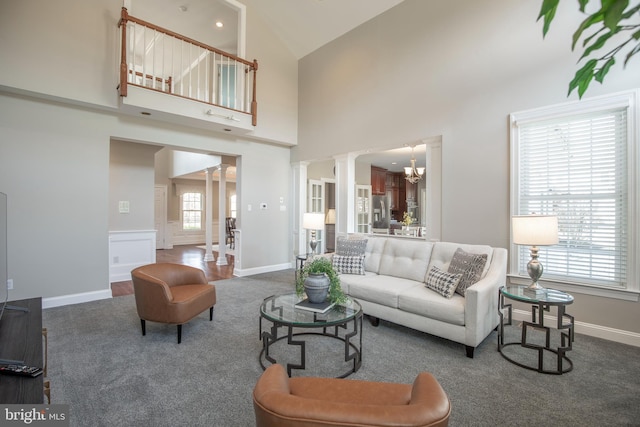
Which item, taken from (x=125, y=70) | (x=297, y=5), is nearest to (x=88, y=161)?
(x=125, y=70)

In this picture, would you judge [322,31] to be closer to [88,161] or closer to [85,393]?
[88,161]

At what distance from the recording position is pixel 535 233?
9.08ft

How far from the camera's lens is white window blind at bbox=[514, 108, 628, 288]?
3027 mm

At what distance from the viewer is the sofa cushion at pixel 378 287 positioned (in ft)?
10.6

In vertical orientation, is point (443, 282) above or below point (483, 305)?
above

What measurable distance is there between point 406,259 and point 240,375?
2299 millimetres

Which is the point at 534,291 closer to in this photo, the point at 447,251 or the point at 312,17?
the point at 447,251

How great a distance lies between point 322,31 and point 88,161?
14.5 ft

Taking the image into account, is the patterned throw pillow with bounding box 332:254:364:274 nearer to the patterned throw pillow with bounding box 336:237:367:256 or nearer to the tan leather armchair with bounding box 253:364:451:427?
the patterned throw pillow with bounding box 336:237:367:256

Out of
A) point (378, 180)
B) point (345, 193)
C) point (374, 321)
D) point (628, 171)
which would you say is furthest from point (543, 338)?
point (378, 180)

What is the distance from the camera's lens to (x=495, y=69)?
3.70m

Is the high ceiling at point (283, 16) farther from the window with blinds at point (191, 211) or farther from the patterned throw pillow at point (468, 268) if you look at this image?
the window with blinds at point (191, 211)

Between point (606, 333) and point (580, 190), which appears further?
point (580, 190)

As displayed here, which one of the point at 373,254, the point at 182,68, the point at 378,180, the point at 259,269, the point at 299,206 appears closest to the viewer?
the point at 373,254
